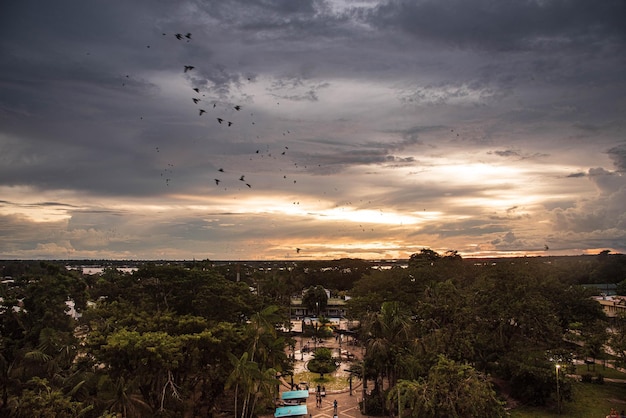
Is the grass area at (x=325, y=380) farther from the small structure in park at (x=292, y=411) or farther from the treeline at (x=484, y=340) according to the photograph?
Answer: the small structure in park at (x=292, y=411)

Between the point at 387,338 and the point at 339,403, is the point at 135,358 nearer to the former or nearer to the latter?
the point at 387,338

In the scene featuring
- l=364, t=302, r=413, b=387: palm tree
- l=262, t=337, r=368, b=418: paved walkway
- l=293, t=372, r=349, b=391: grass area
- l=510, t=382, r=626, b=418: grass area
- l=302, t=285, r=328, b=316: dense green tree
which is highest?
l=364, t=302, r=413, b=387: palm tree

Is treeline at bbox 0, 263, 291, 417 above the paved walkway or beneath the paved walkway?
above

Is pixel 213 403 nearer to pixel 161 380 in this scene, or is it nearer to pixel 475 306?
pixel 161 380

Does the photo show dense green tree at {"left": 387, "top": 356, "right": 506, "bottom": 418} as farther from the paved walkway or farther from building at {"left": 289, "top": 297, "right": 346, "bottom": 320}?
building at {"left": 289, "top": 297, "right": 346, "bottom": 320}

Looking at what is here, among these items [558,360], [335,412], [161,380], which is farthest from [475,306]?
[161,380]

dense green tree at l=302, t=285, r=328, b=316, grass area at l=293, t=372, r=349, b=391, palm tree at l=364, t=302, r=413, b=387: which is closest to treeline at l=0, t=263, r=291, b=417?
grass area at l=293, t=372, r=349, b=391

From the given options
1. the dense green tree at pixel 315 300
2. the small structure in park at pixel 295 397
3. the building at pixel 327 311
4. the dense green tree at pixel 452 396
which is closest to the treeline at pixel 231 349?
the dense green tree at pixel 452 396

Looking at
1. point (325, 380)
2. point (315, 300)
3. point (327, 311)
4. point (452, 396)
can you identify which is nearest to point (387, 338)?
point (452, 396)
